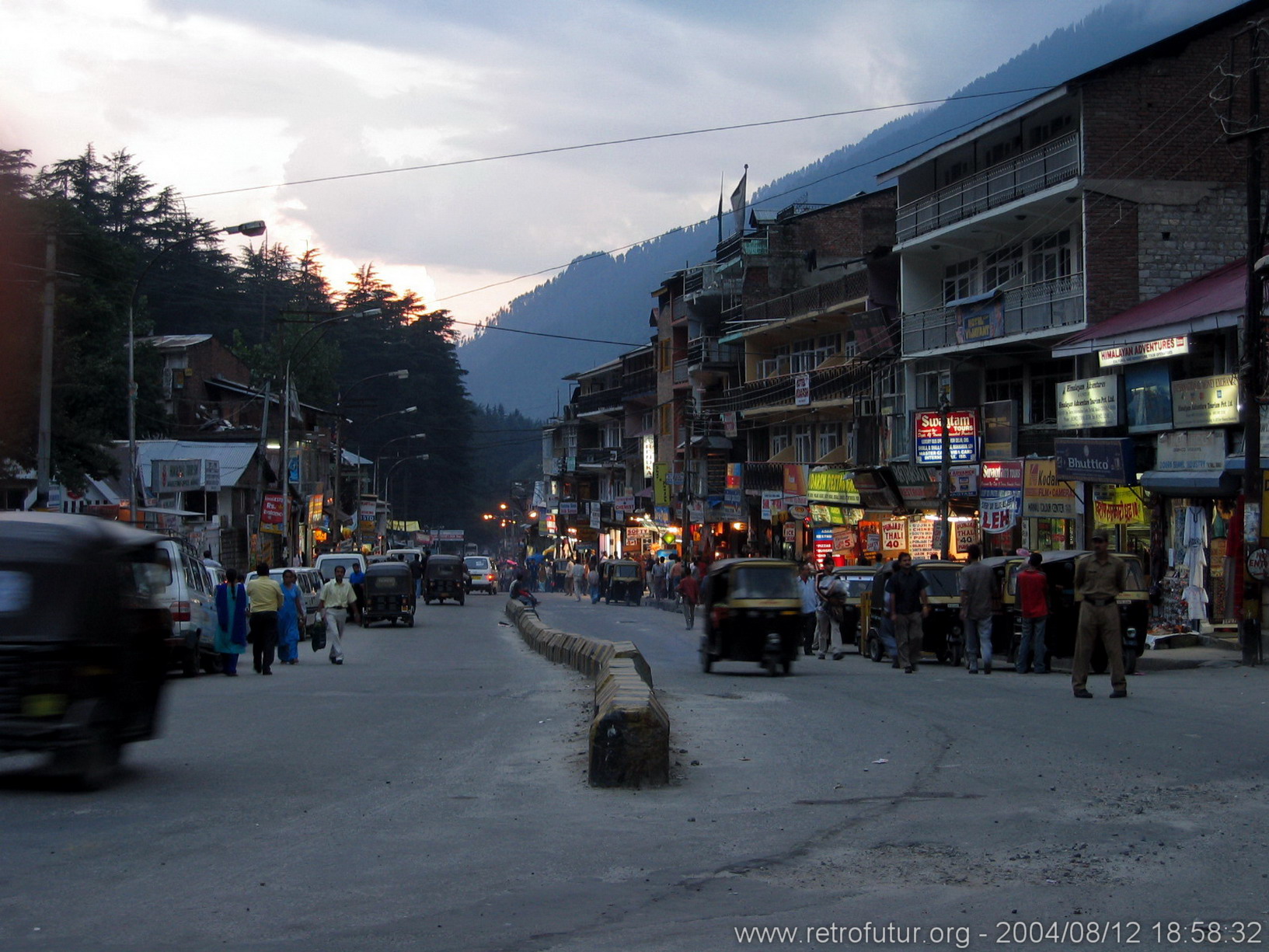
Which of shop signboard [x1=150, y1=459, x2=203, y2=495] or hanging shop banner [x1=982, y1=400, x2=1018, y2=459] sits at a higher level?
hanging shop banner [x1=982, y1=400, x2=1018, y2=459]

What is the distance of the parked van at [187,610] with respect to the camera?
20172 millimetres

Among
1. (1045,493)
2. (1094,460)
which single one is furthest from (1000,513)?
(1094,460)

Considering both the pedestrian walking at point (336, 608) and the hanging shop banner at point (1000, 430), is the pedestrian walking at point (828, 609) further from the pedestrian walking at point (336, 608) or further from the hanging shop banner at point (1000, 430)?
the hanging shop banner at point (1000, 430)

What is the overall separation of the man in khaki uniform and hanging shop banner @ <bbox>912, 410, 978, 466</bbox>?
67.6 feet

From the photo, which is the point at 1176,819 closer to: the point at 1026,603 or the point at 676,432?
the point at 1026,603

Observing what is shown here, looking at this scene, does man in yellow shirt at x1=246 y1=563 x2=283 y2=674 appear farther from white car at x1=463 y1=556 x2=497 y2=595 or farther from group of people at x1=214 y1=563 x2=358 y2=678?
white car at x1=463 y1=556 x2=497 y2=595

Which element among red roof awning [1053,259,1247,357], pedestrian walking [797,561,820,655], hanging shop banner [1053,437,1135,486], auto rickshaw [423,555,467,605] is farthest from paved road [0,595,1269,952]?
auto rickshaw [423,555,467,605]

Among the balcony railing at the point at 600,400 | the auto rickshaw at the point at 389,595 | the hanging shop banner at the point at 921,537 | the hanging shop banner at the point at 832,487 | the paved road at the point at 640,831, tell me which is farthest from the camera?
the balcony railing at the point at 600,400

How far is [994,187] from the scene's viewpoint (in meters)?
38.2

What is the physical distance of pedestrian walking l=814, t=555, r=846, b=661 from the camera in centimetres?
2706

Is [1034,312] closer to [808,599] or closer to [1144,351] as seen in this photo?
[1144,351]

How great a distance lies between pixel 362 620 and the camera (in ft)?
132

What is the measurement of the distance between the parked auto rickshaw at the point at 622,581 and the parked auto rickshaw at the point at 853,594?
104 ft

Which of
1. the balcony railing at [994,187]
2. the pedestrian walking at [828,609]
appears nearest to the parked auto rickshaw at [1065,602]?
the pedestrian walking at [828,609]
